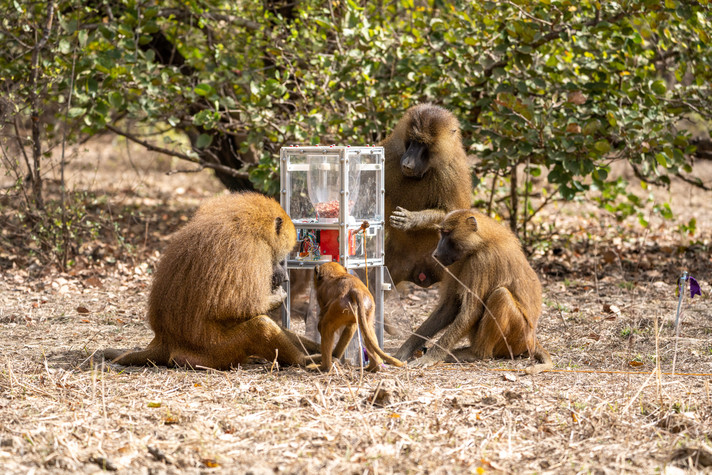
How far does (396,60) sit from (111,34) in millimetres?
3067

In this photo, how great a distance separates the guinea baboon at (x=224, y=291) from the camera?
16.6ft

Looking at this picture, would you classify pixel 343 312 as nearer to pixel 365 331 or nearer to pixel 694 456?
pixel 365 331

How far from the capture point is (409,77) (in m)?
8.51

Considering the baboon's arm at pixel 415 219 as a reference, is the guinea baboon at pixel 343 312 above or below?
below

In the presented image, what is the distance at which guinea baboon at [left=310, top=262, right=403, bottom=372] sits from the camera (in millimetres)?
4867

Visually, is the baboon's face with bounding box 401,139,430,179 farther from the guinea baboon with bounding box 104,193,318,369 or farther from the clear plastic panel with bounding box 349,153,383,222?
the guinea baboon with bounding box 104,193,318,369

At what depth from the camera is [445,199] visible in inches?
267

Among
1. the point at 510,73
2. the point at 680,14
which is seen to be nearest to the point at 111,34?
the point at 510,73

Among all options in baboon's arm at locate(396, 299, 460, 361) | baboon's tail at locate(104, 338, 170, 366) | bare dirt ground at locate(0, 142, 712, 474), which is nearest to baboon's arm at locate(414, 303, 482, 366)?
bare dirt ground at locate(0, 142, 712, 474)

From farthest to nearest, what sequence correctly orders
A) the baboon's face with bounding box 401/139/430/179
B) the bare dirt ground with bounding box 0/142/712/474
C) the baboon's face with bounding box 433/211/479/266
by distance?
the baboon's face with bounding box 401/139/430/179 < the baboon's face with bounding box 433/211/479/266 < the bare dirt ground with bounding box 0/142/712/474

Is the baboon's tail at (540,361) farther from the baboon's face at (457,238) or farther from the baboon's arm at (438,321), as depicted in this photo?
the baboon's face at (457,238)

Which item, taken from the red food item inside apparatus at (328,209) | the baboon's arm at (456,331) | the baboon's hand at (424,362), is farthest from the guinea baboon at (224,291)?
the baboon's arm at (456,331)

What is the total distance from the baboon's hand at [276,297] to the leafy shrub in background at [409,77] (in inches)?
127

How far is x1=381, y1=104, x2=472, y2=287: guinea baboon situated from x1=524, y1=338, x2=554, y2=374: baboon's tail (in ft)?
4.35
